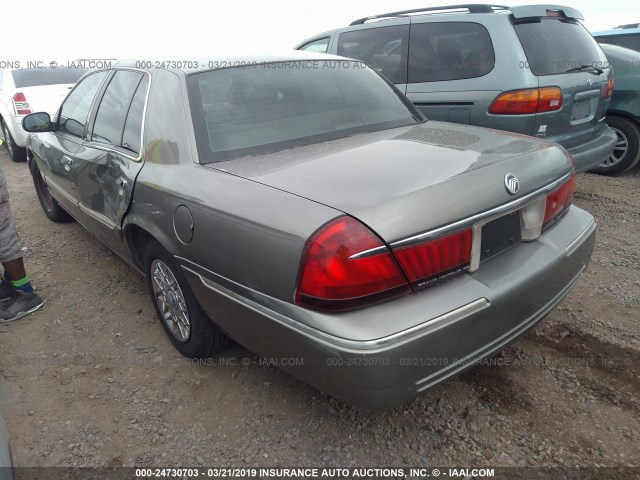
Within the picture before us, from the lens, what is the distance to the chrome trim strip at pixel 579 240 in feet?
7.14

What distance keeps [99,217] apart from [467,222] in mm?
2367

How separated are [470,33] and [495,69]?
0.44m

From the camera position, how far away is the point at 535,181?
204 centimetres

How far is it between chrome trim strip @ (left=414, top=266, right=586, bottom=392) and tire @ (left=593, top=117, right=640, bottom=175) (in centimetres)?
403

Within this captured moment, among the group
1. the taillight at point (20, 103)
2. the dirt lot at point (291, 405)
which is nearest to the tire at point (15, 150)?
the taillight at point (20, 103)

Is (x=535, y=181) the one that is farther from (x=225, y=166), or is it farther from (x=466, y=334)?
(x=225, y=166)

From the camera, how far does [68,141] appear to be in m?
3.57

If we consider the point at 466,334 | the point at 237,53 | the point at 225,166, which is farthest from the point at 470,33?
the point at 466,334

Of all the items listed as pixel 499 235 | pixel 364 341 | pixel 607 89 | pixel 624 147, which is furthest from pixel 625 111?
pixel 364 341

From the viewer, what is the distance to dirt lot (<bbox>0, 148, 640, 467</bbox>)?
203 centimetres

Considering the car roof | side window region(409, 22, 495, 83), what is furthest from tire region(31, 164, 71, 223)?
side window region(409, 22, 495, 83)

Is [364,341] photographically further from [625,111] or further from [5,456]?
[625,111]

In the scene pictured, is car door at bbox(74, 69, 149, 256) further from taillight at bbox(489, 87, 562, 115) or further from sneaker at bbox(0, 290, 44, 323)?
taillight at bbox(489, 87, 562, 115)

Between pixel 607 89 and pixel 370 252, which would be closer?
pixel 370 252
